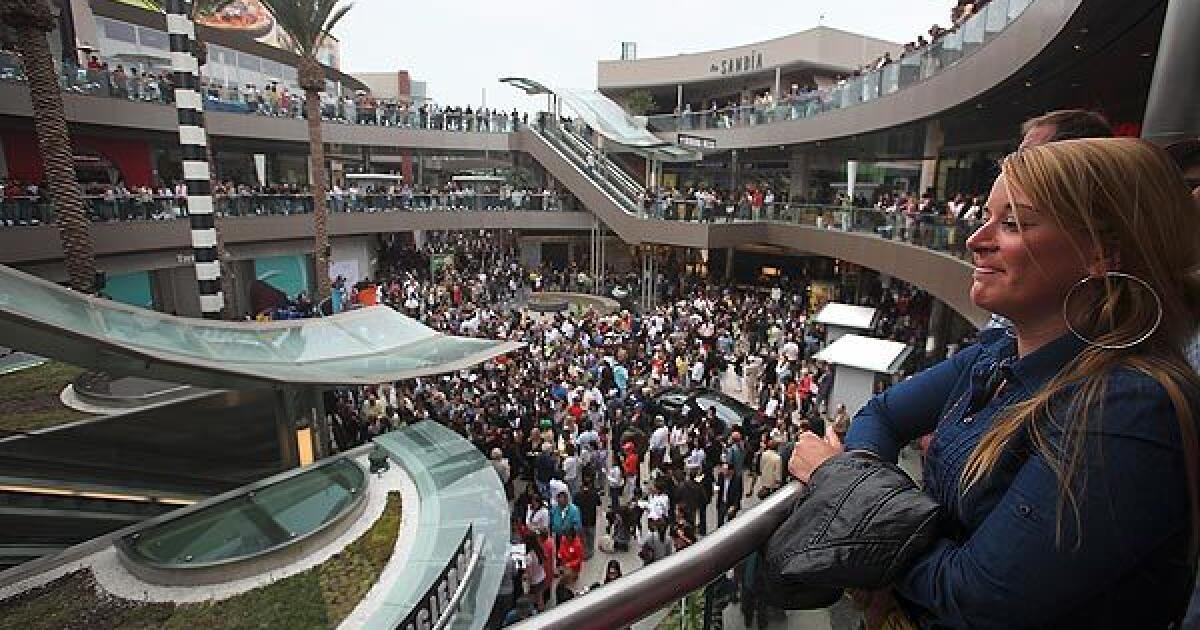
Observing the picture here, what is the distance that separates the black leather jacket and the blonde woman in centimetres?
6

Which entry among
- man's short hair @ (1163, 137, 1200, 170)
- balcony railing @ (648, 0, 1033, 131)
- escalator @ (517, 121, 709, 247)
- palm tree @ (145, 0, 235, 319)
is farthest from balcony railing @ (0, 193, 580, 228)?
man's short hair @ (1163, 137, 1200, 170)

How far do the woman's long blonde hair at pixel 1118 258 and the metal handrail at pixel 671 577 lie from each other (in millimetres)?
512

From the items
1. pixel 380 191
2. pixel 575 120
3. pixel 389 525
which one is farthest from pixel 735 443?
pixel 575 120

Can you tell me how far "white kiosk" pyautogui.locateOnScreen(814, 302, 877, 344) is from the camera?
1675 centimetres

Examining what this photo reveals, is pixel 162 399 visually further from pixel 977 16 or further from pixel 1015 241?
pixel 977 16

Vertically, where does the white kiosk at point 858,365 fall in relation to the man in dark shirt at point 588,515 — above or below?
above

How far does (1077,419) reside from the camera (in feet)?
3.94

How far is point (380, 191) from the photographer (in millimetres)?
29391

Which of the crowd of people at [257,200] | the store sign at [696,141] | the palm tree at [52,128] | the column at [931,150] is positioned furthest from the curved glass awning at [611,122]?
the palm tree at [52,128]

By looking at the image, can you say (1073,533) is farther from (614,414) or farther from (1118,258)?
(614,414)

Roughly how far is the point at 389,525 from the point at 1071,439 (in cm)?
1070

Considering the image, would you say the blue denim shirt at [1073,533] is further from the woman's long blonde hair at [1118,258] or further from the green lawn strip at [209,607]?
the green lawn strip at [209,607]

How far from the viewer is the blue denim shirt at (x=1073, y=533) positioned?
1.14 metres

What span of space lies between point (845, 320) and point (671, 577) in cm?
1667
